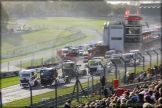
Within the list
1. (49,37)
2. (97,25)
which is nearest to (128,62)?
(49,37)

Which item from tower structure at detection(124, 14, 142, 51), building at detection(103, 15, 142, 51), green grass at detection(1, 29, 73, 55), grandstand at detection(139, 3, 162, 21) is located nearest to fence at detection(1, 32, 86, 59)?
green grass at detection(1, 29, 73, 55)

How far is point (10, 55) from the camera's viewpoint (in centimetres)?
6406

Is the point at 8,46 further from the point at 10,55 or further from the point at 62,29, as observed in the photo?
the point at 62,29

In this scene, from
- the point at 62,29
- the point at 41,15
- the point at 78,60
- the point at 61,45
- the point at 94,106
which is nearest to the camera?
the point at 94,106

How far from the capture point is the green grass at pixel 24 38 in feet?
263

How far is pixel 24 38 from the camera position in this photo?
296ft

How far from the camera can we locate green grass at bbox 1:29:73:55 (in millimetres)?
80125

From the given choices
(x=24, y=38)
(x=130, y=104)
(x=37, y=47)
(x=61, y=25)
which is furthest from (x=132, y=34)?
(x=61, y=25)

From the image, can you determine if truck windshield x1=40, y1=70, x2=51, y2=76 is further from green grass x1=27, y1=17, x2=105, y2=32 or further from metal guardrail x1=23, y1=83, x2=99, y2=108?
green grass x1=27, y1=17, x2=105, y2=32

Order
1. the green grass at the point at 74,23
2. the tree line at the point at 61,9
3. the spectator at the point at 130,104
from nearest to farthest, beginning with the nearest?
the spectator at the point at 130,104
the green grass at the point at 74,23
the tree line at the point at 61,9

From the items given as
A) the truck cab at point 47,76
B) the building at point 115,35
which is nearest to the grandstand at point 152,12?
the building at point 115,35

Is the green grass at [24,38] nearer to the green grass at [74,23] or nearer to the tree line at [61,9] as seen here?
the green grass at [74,23]

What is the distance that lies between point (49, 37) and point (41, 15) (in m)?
53.8

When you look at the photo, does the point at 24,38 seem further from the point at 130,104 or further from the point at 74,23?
the point at 130,104
